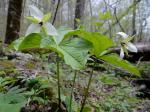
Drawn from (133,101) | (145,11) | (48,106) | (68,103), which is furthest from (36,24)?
(145,11)

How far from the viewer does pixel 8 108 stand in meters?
0.98

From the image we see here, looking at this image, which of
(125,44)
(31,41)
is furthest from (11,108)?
(125,44)

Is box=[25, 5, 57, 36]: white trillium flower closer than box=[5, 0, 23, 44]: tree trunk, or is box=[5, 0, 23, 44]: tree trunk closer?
box=[25, 5, 57, 36]: white trillium flower

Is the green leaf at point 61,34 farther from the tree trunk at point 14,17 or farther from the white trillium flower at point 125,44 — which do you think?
the tree trunk at point 14,17

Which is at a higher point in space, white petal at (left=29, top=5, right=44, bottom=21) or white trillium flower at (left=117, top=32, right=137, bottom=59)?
white petal at (left=29, top=5, right=44, bottom=21)

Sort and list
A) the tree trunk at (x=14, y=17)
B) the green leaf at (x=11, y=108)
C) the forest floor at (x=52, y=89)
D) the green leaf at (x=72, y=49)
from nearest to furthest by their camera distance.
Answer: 1. the green leaf at (x=11, y=108)
2. the green leaf at (x=72, y=49)
3. the forest floor at (x=52, y=89)
4. the tree trunk at (x=14, y=17)

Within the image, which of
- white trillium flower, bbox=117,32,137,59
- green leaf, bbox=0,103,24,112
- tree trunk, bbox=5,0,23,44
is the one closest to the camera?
green leaf, bbox=0,103,24,112

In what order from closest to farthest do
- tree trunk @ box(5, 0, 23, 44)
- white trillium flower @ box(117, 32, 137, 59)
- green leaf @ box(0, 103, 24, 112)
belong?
1. green leaf @ box(0, 103, 24, 112)
2. white trillium flower @ box(117, 32, 137, 59)
3. tree trunk @ box(5, 0, 23, 44)

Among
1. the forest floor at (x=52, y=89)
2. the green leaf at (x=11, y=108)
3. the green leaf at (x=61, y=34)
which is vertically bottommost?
the forest floor at (x=52, y=89)

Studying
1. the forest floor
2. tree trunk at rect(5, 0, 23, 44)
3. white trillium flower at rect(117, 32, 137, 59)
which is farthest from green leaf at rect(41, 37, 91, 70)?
tree trunk at rect(5, 0, 23, 44)

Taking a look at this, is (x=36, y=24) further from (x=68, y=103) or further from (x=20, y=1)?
(x=20, y=1)

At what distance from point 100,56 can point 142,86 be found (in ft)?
10.4

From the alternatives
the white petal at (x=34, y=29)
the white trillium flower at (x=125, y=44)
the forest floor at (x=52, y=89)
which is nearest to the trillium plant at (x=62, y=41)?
the white petal at (x=34, y=29)

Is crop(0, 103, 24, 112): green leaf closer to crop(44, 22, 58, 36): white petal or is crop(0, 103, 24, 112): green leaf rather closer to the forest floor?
crop(44, 22, 58, 36): white petal
